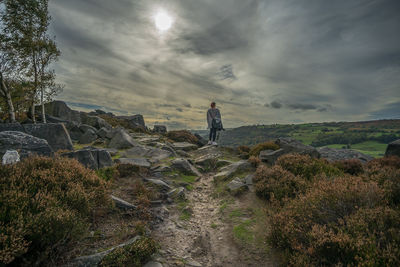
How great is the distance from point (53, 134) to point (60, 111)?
64.0 feet

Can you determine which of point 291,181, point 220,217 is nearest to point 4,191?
point 220,217

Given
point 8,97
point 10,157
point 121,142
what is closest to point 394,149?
point 121,142

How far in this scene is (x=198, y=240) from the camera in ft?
19.3

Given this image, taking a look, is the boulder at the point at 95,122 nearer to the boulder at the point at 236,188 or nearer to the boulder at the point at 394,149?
the boulder at the point at 236,188

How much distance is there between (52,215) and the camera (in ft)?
12.2

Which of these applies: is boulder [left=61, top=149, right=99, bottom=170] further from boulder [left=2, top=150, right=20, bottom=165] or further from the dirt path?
the dirt path

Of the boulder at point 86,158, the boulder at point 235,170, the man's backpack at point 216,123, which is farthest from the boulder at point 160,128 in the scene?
the boulder at point 86,158

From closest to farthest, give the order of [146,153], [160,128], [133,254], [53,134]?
[133,254] → [53,134] → [146,153] → [160,128]

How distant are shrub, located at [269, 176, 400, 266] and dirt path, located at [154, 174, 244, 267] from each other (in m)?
1.41

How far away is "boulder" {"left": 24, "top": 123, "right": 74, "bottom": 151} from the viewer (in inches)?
424

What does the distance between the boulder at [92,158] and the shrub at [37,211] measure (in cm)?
281

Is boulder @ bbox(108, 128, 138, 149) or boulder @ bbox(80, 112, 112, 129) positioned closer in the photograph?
boulder @ bbox(108, 128, 138, 149)

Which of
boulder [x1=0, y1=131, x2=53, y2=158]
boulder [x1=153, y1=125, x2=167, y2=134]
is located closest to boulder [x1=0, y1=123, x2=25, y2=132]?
boulder [x1=0, y1=131, x2=53, y2=158]

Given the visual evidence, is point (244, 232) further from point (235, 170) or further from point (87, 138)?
point (87, 138)
